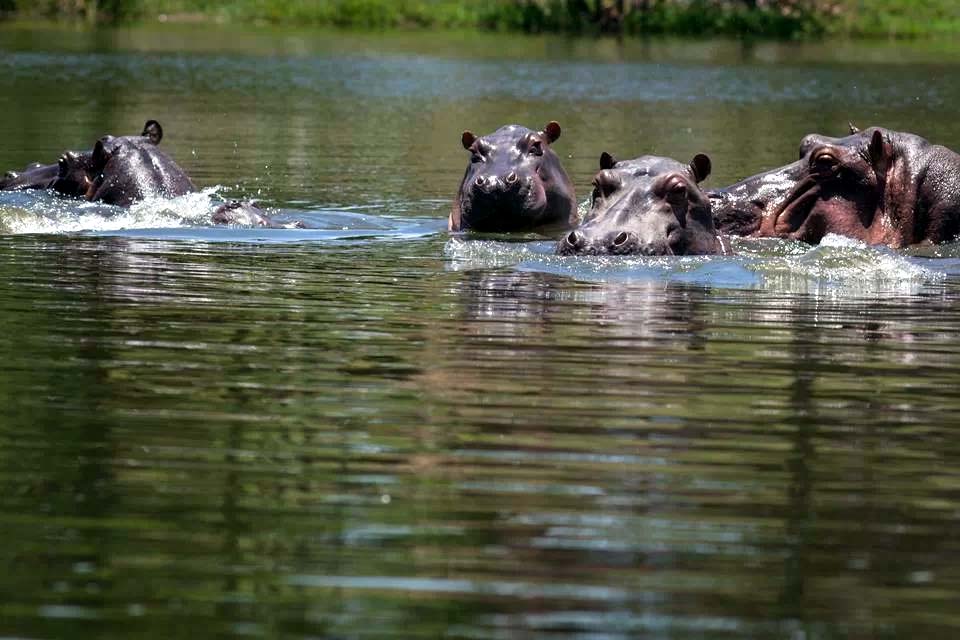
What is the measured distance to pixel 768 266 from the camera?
11.5 metres

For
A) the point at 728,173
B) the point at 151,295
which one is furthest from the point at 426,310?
the point at 728,173

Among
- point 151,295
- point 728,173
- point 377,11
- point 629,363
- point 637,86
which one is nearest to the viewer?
point 629,363

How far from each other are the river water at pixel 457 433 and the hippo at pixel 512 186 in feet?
1.10

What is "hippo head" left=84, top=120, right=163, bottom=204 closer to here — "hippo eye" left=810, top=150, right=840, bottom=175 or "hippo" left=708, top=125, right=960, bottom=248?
"hippo" left=708, top=125, right=960, bottom=248

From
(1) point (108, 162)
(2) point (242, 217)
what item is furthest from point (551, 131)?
(1) point (108, 162)

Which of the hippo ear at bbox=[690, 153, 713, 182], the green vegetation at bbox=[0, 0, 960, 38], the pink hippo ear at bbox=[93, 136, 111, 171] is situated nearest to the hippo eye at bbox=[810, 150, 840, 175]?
the hippo ear at bbox=[690, 153, 713, 182]

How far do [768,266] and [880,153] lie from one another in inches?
47.5

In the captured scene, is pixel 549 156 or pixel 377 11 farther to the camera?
pixel 377 11

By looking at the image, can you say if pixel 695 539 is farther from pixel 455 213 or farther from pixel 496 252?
pixel 455 213

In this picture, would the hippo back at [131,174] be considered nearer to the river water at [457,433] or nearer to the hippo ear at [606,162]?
the river water at [457,433]

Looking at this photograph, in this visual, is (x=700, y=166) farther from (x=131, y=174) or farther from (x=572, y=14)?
(x=572, y=14)

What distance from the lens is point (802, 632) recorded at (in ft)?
15.5

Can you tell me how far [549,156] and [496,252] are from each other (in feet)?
6.56

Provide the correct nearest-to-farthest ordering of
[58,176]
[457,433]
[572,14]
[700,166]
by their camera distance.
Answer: [457,433] → [700,166] → [58,176] → [572,14]
